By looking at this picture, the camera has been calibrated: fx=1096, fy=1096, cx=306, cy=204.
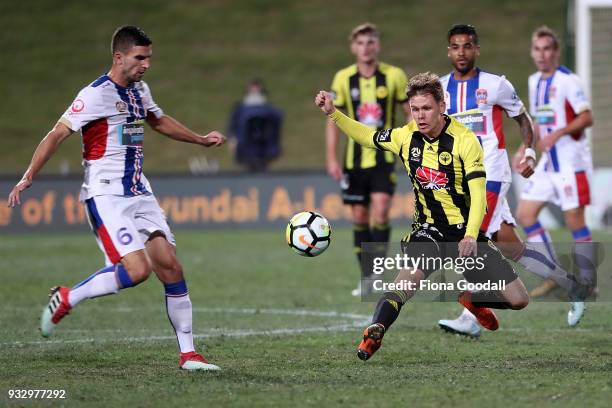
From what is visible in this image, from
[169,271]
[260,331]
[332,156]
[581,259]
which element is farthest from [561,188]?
[169,271]

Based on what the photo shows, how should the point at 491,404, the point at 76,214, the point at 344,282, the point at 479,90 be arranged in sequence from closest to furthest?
the point at 491,404 < the point at 479,90 < the point at 344,282 < the point at 76,214

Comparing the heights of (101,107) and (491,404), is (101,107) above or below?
above

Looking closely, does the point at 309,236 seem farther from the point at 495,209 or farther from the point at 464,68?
the point at 464,68

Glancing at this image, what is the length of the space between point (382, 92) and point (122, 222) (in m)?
5.17

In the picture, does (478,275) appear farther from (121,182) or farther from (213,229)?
(213,229)

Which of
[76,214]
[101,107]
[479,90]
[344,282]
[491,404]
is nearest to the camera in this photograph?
[491,404]

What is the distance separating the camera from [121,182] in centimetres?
727

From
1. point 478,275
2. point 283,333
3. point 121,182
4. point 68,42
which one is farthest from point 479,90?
point 68,42

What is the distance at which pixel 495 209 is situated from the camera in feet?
28.4

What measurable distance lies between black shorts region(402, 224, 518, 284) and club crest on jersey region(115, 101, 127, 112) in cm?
207

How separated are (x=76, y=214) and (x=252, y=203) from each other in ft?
10.3

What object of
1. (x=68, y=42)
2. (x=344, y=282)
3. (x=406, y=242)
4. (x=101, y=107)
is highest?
(x=68, y=42)

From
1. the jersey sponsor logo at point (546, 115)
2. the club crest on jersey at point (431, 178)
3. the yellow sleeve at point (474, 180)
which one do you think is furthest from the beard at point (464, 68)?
the jersey sponsor logo at point (546, 115)

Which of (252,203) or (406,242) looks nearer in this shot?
(406,242)
